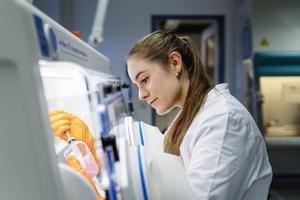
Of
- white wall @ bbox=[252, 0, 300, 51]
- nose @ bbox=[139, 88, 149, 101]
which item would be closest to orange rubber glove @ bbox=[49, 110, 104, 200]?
nose @ bbox=[139, 88, 149, 101]

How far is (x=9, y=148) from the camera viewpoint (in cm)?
51

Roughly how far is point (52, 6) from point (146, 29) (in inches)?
46.1

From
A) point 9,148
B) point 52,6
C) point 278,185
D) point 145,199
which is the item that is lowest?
point 278,185

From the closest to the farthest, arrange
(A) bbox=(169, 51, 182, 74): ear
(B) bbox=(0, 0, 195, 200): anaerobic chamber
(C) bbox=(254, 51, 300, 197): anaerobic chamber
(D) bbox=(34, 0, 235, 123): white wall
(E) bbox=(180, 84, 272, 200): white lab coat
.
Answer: (B) bbox=(0, 0, 195, 200): anaerobic chamber < (E) bbox=(180, 84, 272, 200): white lab coat < (A) bbox=(169, 51, 182, 74): ear < (C) bbox=(254, 51, 300, 197): anaerobic chamber < (D) bbox=(34, 0, 235, 123): white wall

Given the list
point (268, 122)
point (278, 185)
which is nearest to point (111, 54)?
point (268, 122)

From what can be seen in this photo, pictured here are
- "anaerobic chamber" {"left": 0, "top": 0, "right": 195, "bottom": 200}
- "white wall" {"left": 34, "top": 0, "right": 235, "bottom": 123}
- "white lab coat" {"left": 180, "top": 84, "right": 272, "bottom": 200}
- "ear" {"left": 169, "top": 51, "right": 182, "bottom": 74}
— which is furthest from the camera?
"white wall" {"left": 34, "top": 0, "right": 235, "bottom": 123}

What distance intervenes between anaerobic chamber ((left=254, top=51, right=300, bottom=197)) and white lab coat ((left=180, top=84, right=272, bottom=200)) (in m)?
2.81

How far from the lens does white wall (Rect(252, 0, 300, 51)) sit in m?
3.81

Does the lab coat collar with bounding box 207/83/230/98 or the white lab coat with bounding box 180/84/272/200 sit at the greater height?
the lab coat collar with bounding box 207/83/230/98

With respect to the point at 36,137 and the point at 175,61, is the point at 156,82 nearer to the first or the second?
the point at 175,61

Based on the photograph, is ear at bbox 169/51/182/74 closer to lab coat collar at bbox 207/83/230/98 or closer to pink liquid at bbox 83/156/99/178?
lab coat collar at bbox 207/83/230/98

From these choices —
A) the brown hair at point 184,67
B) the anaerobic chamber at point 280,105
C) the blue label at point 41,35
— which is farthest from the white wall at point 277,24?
the blue label at point 41,35

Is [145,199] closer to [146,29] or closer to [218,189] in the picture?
[218,189]

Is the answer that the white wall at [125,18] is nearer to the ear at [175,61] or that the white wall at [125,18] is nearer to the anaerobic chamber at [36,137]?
the ear at [175,61]
